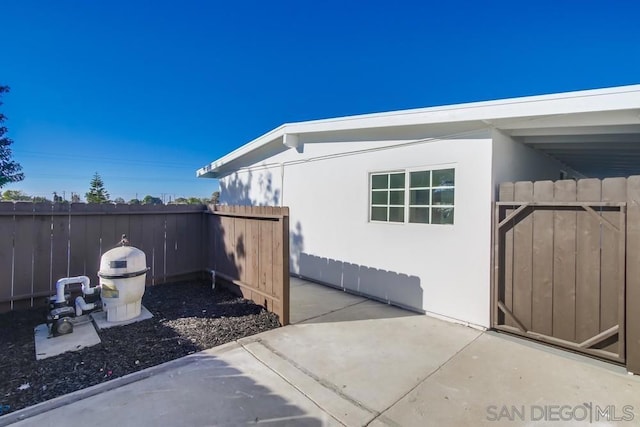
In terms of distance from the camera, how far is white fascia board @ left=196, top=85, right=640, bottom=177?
9.12ft

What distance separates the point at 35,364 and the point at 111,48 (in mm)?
10215

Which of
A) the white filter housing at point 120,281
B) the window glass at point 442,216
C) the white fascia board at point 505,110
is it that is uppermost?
the white fascia board at point 505,110

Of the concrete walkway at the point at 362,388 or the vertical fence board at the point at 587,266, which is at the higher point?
the vertical fence board at the point at 587,266

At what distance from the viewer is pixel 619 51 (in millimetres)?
6203

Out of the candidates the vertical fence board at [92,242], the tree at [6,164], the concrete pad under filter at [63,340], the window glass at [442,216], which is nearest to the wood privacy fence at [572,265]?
the window glass at [442,216]

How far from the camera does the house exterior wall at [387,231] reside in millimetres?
3899

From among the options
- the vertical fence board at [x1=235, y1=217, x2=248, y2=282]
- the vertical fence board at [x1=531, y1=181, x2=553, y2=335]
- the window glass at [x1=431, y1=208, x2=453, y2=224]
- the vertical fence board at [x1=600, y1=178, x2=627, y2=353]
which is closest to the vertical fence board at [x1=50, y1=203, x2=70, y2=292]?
the vertical fence board at [x1=235, y1=217, x2=248, y2=282]

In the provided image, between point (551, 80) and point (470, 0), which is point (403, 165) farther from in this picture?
point (551, 80)

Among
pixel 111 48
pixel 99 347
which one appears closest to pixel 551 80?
pixel 99 347

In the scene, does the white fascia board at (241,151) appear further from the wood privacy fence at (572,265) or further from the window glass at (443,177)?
the wood privacy fence at (572,265)

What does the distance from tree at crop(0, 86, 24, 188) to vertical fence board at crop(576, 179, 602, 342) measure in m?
21.5

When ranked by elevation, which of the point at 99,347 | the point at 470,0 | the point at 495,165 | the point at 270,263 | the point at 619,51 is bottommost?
the point at 99,347

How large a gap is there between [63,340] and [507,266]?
5.56 m

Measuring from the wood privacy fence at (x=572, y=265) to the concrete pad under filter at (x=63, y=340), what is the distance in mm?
5091
